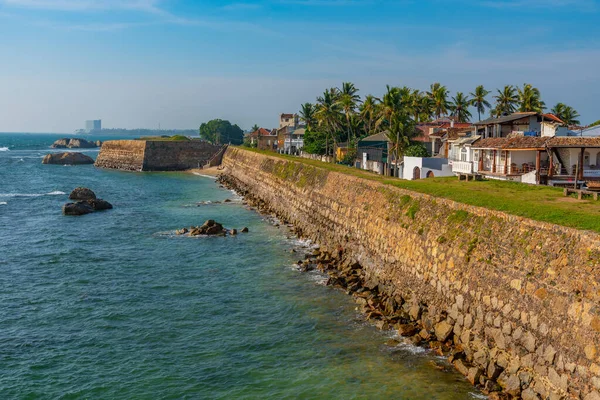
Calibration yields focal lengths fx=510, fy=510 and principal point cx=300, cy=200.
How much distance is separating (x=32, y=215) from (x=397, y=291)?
45.8m

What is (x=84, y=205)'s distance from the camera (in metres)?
58.2

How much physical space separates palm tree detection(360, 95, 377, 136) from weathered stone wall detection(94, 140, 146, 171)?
2143 inches

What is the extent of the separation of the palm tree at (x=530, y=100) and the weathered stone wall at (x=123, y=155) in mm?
80570

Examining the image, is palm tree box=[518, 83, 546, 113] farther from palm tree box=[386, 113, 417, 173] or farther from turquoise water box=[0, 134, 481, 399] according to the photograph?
turquoise water box=[0, 134, 481, 399]

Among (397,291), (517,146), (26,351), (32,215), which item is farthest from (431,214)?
(32,215)

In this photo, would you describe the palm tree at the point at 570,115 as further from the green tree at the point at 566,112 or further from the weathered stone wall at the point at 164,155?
the weathered stone wall at the point at 164,155

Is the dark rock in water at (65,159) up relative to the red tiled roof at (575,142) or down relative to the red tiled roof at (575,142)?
down

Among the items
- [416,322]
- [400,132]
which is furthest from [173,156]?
[416,322]

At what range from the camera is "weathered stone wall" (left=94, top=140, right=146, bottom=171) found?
119438mm

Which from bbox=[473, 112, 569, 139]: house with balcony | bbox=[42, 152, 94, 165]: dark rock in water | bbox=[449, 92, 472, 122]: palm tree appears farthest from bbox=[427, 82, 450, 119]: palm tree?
bbox=[42, 152, 94, 165]: dark rock in water

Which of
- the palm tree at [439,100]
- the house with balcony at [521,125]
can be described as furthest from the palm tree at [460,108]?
the house with balcony at [521,125]

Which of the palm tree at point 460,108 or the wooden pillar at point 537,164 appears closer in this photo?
the wooden pillar at point 537,164

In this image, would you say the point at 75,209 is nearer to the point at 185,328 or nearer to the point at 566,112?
the point at 185,328

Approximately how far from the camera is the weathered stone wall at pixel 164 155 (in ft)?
387
